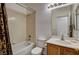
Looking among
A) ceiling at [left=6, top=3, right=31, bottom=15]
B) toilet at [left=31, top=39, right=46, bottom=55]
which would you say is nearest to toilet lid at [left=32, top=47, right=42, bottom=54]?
toilet at [left=31, top=39, right=46, bottom=55]

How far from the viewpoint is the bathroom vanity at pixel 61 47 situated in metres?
1.31

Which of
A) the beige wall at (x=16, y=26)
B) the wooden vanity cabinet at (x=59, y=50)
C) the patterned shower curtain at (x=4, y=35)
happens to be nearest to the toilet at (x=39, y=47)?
the wooden vanity cabinet at (x=59, y=50)

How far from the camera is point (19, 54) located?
4.44 feet

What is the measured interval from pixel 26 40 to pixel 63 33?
632 millimetres

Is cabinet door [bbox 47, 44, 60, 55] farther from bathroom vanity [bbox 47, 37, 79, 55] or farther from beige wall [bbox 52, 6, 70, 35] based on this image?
beige wall [bbox 52, 6, 70, 35]

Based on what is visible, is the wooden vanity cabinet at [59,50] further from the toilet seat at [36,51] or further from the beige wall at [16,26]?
the beige wall at [16,26]

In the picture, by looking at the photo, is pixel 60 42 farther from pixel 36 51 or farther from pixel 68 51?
pixel 36 51

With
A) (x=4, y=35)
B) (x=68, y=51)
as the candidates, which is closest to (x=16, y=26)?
(x=4, y=35)

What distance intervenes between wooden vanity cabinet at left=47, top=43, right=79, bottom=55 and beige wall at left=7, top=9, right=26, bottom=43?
0.45 metres

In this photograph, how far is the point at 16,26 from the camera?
1.40 m

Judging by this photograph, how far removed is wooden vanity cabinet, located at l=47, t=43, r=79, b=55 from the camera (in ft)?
4.31

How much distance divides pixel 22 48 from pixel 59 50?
0.60 meters

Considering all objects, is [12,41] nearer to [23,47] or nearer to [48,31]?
[23,47]

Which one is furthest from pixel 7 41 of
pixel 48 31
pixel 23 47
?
pixel 48 31
